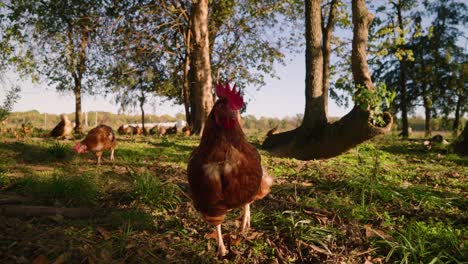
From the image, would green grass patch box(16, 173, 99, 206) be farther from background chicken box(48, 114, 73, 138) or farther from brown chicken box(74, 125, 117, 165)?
background chicken box(48, 114, 73, 138)

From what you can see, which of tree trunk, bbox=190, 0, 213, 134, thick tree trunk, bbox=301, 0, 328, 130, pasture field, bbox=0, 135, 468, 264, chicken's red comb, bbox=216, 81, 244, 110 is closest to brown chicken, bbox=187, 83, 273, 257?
chicken's red comb, bbox=216, 81, 244, 110

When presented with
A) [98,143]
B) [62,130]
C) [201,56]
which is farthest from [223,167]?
[62,130]

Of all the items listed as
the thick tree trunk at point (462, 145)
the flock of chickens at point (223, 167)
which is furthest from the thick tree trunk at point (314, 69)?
the flock of chickens at point (223, 167)

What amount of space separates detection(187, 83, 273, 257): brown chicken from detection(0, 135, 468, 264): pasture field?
59cm

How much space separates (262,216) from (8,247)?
2.56m

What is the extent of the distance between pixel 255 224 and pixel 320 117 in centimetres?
538

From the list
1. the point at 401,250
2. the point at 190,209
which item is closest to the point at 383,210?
the point at 401,250

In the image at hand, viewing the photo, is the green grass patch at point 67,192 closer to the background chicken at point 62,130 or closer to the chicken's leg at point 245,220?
the chicken's leg at point 245,220

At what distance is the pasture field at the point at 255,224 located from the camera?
9.62 feet

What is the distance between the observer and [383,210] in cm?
397

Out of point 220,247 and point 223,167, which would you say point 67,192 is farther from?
point 223,167

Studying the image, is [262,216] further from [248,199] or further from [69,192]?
[69,192]

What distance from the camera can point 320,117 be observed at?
27.4 feet

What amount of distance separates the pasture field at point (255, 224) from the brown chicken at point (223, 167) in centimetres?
59
